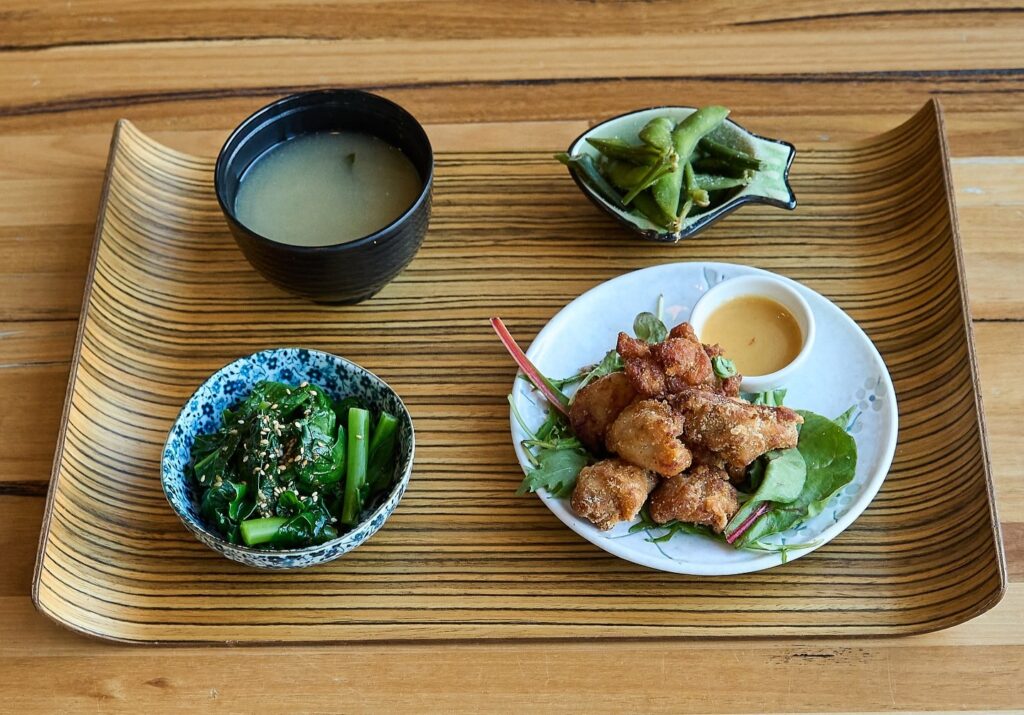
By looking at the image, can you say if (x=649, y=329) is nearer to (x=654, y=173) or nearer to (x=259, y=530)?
(x=654, y=173)

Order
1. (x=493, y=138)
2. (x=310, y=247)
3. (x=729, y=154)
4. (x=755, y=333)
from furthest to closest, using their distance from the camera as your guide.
A: (x=493, y=138) → (x=729, y=154) → (x=755, y=333) → (x=310, y=247)

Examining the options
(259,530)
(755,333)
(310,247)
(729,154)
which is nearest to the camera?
(259,530)

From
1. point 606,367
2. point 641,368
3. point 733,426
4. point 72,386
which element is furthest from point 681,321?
point 72,386

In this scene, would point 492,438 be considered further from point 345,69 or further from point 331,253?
point 345,69

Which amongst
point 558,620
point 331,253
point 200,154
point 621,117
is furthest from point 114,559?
point 621,117

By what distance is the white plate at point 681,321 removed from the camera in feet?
6.75

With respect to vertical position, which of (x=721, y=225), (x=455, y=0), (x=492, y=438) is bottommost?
(x=492, y=438)

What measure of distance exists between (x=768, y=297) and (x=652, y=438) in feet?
1.86

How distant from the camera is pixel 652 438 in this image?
204 centimetres

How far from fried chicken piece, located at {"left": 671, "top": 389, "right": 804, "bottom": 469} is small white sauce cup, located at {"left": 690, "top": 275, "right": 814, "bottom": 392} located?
0.15m

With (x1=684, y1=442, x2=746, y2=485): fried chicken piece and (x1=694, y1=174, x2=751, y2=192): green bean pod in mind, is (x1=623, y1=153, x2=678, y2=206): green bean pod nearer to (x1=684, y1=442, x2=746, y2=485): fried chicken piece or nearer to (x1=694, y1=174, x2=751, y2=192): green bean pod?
(x1=694, y1=174, x2=751, y2=192): green bean pod

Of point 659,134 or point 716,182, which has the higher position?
point 659,134

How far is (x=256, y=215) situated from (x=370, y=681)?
1.10 metres

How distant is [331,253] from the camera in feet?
7.35
